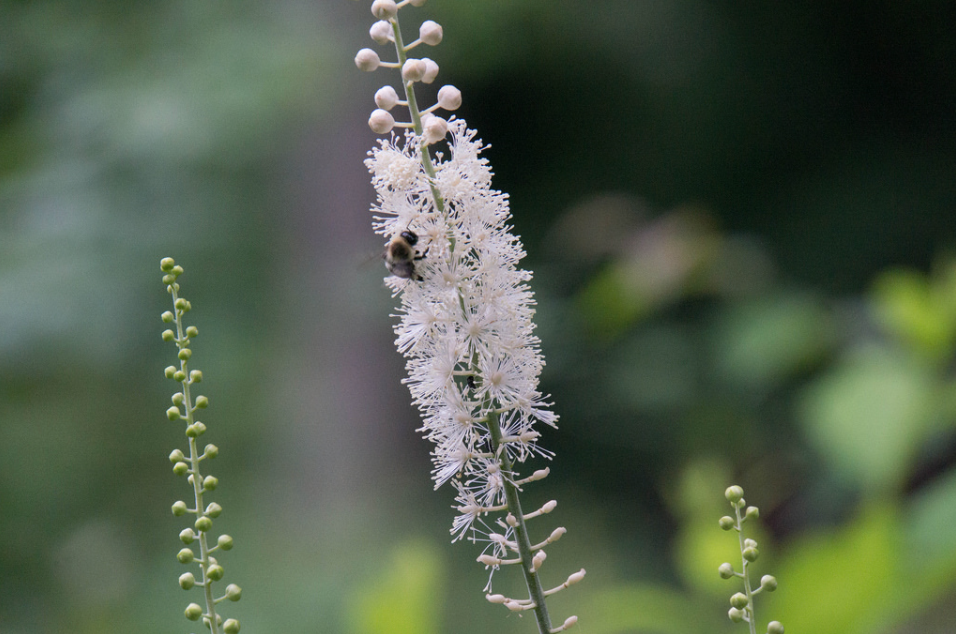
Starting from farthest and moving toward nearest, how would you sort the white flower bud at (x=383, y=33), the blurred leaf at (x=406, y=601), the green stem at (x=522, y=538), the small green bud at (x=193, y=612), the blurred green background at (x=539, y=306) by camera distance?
the blurred green background at (x=539, y=306)
the blurred leaf at (x=406, y=601)
the white flower bud at (x=383, y=33)
the green stem at (x=522, y=538)
the small green bud at (x=193, y=612)

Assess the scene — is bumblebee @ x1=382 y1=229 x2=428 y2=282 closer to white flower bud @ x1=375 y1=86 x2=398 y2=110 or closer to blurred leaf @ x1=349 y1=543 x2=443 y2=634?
white flower bud @ x1=375 y1=86 x2=398 y2=110

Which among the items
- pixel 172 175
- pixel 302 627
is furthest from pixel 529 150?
pixel 302 627

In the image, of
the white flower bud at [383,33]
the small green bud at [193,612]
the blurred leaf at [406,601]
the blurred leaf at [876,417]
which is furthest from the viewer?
the blurred leaf at [876,417]

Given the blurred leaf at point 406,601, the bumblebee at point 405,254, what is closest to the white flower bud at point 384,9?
the bumblebee at point 405,254

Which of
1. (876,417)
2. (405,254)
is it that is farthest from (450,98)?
(876,417)

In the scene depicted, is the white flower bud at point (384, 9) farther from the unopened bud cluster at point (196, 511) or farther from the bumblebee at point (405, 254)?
the unopened bud cluster at point (196, 511)
